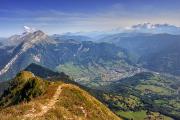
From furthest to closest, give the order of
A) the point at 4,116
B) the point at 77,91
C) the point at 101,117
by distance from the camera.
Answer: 1. the point at 77,91
2. the point at 101,117
3. the point at 4,116

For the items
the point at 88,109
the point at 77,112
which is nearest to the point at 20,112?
the point at 77,112

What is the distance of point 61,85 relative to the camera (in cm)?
17800

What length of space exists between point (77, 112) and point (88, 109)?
1040 centimetres

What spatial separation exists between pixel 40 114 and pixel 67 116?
40.8ft

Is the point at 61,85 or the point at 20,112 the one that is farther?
the point at 61,85

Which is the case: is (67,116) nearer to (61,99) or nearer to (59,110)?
(59,110)

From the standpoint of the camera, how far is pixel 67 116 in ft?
453

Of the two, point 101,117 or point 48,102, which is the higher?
point 48,102

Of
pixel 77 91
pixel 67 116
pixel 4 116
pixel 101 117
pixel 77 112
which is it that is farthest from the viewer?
pixel 77 91

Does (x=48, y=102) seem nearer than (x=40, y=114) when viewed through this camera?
No

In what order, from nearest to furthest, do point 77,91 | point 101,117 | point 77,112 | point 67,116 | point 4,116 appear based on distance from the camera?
point 4,116 < point 67,116 < point 77,112 < point 101,117 < point 77,91

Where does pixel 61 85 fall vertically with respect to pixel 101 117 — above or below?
above

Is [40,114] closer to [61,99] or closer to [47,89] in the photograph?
[61,99]

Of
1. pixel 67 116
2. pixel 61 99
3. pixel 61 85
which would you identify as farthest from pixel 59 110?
pixel 61 85
